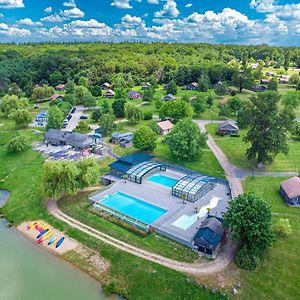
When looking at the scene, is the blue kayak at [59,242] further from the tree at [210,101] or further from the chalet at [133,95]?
the chalet at [133,95]

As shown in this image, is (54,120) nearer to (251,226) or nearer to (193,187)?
(193,187)

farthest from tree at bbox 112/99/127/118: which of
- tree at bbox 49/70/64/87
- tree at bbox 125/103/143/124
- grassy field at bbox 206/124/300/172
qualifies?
tree at bbox 49/70/64/87

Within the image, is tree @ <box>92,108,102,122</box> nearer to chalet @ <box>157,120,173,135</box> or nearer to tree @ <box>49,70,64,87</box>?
chalet @ <box>157,120,173,135</box>

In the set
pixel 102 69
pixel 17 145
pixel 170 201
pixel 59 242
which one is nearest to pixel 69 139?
pixel 17 145

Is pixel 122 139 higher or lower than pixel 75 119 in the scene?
higher

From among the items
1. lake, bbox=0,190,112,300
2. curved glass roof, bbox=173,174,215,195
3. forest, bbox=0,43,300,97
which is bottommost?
lake, bbox=0,190,112,300

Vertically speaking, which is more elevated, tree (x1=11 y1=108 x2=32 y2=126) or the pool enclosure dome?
tree (x1=11 y1=108 x2=32 y2=126)
